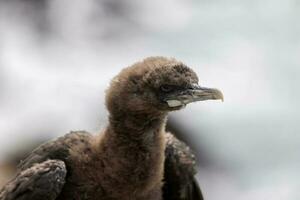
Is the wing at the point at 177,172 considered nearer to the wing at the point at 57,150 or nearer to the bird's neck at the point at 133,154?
the bird's neck at the point at 133,154

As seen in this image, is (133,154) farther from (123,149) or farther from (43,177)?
(43,177)

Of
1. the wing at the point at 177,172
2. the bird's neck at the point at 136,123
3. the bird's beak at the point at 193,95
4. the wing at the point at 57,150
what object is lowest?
the wing at the point at 177,172

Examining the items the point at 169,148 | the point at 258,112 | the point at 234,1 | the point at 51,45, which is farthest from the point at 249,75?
the point at 169,148

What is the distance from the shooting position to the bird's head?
23.9ft

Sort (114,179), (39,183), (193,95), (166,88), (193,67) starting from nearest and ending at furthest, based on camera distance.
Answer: (193,95) → (166,88) → (39,183) → (114,179) → (193,67)

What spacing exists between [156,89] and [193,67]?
6.83m

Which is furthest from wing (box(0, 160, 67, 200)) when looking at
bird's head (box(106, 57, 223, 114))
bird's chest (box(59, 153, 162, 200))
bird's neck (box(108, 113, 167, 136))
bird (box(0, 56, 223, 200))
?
bird's head (box(106, 57, 223, 114))

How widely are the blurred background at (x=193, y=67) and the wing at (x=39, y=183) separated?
14.9ft

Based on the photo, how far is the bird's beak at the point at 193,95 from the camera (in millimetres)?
7262

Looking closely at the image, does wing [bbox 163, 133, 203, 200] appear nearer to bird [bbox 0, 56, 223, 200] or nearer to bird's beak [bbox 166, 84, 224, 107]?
bird [bbox 0, 56, 223, 200]

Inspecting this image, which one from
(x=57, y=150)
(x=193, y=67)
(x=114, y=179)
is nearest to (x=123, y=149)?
(x=114, y=179)

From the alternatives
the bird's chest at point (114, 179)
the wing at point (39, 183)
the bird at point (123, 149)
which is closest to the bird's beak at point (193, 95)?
the bird at point (123, 149)

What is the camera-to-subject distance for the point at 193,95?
286 inches

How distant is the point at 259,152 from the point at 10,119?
359 centimetres
